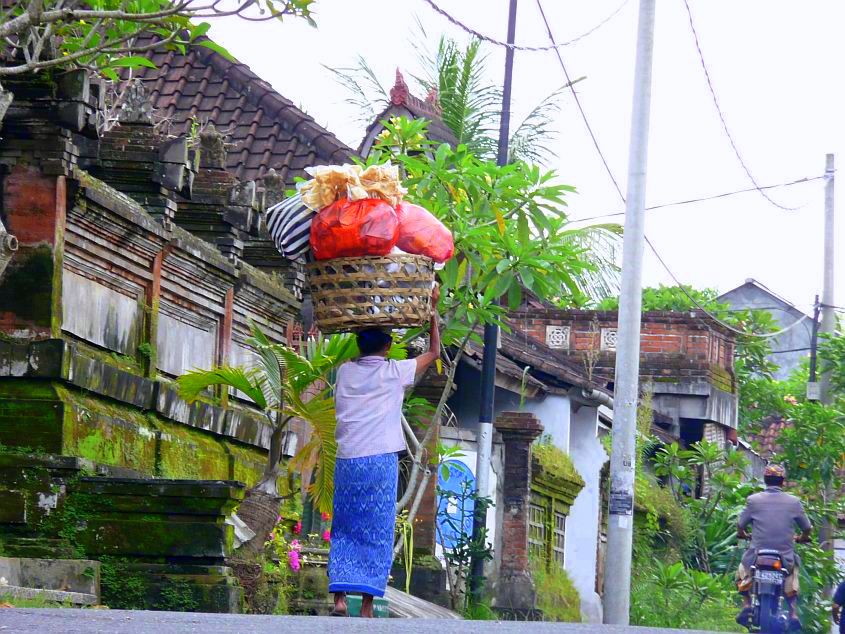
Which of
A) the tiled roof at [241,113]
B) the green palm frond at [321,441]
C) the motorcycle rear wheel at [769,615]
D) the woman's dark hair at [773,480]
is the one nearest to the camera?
the green palm frond at [321,441]

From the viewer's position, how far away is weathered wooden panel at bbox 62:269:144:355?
10.1 metres

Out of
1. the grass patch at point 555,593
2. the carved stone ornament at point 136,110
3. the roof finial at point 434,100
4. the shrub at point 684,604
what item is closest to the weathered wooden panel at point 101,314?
the carved stone ornament at point 136,110

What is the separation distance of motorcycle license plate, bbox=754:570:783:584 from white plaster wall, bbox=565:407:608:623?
22.1 feet

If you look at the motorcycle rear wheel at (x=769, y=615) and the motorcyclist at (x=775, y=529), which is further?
the motorcyclist at (x=775, y=529)

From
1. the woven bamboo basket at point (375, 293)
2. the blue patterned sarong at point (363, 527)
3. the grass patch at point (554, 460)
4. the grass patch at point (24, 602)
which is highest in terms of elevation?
the woven bamboo basket at point (375, 293)

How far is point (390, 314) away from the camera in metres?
8.26

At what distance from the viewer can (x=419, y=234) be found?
8.47m

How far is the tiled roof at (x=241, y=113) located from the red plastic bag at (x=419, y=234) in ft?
36.0

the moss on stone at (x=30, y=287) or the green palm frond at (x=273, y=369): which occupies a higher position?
the moss on stone at (x=30, y=287)

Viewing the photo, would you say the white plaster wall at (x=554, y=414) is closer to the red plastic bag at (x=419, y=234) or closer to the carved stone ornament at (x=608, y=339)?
the carved stone ornament at (x=608, y=339)

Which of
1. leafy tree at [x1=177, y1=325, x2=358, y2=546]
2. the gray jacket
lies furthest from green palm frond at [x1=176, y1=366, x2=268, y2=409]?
the gray jacket

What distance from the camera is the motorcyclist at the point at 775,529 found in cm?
1397

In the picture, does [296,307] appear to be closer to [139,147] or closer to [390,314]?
[139,147]

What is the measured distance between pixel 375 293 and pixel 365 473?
92 centimetres
